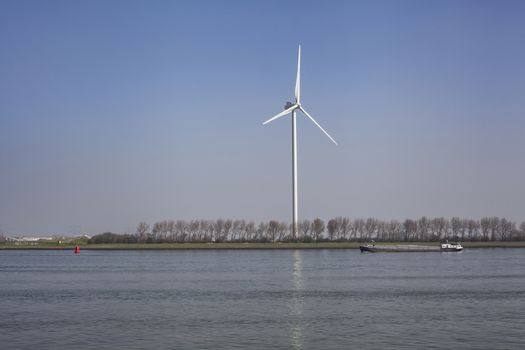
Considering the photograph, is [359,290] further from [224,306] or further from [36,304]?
[36,304]

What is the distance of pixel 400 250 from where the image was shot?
165 metres

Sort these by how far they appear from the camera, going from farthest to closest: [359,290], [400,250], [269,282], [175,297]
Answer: [400,250] < [269,282] < [359,290] < [175,297]

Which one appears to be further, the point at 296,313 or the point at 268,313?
the point at 268,313

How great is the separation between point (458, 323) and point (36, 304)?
27.9m

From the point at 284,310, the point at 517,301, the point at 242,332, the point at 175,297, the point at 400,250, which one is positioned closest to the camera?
the point at 242,332

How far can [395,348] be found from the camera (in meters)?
31.0

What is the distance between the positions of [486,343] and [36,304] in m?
30.7

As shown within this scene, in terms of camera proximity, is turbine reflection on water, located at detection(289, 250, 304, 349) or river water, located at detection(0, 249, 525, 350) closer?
river water, located at detection(0, 249, 525, 350)

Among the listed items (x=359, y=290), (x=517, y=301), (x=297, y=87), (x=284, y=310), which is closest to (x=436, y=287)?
(x=359, y=290)

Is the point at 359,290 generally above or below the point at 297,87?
below

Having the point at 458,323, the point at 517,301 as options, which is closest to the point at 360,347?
the point at 458,323

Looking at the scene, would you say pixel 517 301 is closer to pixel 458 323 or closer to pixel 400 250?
pixel 458 323

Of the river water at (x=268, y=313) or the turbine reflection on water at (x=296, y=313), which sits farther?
the turbine reflection on water at (x=296, y=313)

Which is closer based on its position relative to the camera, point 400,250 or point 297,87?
point 297,87
